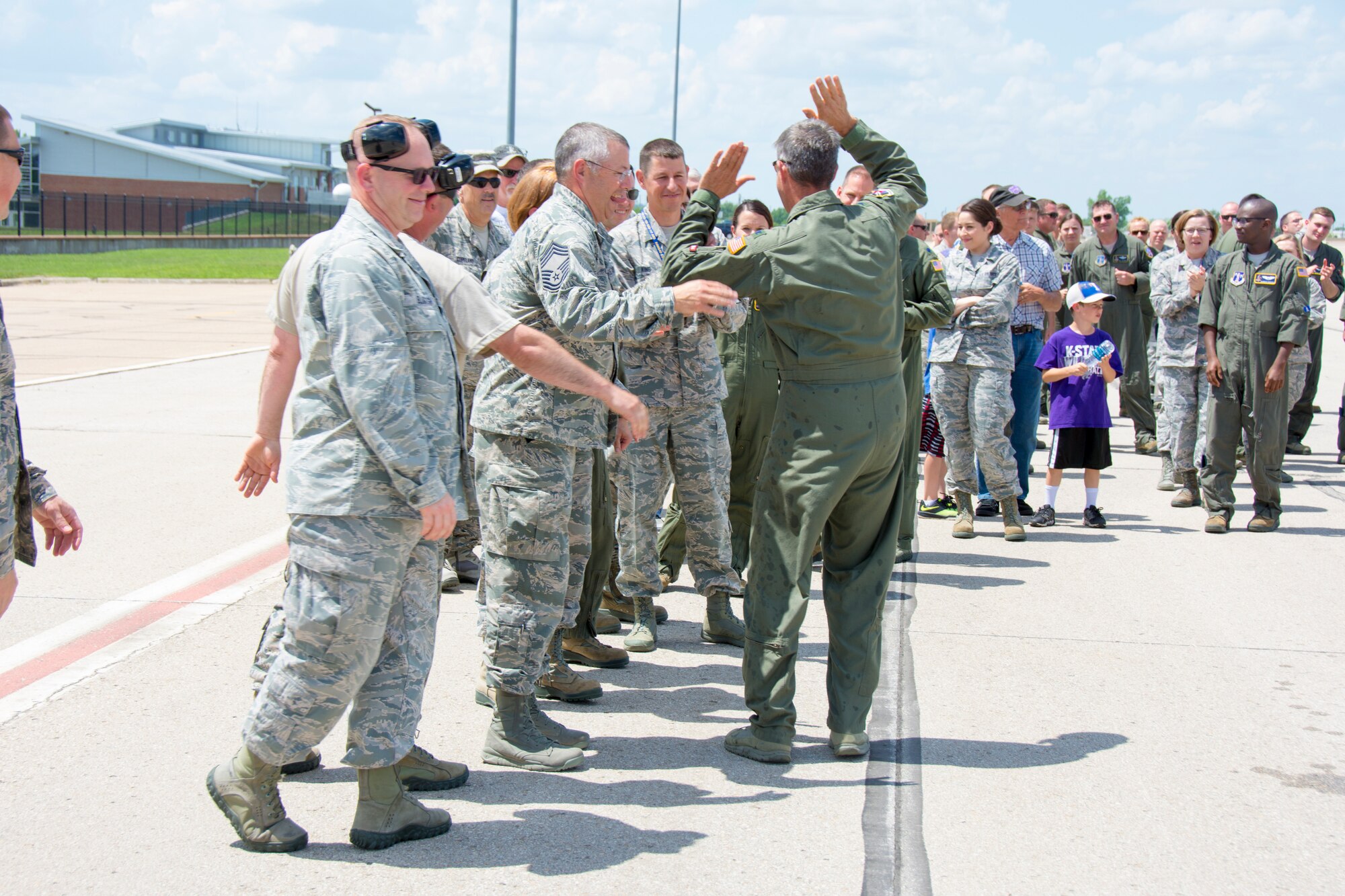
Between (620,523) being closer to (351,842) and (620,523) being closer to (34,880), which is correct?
(351,842)

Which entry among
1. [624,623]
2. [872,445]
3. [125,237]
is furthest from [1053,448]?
[125,237]

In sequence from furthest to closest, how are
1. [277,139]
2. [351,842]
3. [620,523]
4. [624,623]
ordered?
[277,139]
[624,623]
[620,523]
[351,842]

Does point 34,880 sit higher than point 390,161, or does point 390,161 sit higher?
point 390,161

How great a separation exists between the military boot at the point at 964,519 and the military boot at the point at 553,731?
14.5 ft

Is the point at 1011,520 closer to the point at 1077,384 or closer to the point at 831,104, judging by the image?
the point at 1077,384

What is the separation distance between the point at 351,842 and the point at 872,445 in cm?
210

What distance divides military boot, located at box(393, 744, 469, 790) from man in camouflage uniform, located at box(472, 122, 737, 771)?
256mm

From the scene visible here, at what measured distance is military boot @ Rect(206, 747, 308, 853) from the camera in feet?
11.5

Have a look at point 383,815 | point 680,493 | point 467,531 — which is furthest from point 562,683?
point 467,531

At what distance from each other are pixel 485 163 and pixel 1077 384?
4520 mm

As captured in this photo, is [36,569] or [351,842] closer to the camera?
[351,842]

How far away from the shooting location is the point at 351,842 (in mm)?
3602

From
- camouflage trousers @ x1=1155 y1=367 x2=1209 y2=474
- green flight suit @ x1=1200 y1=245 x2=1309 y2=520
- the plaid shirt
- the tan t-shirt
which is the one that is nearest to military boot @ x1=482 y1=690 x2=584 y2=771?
the tan t-shirt

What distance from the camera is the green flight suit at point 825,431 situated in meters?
4.18
